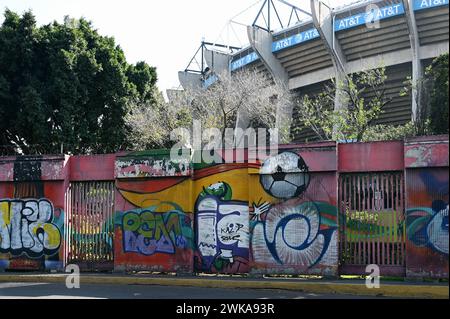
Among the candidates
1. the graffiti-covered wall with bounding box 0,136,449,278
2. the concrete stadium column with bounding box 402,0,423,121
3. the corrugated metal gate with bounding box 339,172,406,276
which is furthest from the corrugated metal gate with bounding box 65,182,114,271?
the concrete stadium column with bounding box 402,0,423,121

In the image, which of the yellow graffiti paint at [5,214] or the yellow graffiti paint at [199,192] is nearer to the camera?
the yellow graffiti paint at [199,192]

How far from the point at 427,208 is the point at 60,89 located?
62.3 feet

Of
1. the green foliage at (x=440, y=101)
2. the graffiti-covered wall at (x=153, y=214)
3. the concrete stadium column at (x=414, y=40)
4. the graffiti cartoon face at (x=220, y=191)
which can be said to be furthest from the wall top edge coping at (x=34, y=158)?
the concrete stadium column at (x=414, y=40)

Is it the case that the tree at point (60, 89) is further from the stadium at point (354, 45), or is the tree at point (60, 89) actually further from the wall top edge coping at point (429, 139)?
the wall top edge coping at point (429, 139)

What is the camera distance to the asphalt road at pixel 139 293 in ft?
33.9

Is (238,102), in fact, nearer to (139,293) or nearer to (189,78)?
(189,78)

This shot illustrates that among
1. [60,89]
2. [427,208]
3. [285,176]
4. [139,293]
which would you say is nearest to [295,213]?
[285,176]

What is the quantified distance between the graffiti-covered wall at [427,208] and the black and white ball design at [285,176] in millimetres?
2365

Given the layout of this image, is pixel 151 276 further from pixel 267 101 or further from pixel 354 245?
pixel 267 101

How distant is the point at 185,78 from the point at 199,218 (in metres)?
38.9

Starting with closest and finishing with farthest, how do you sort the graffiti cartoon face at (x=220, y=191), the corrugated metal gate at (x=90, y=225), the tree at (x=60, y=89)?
the graffiti cartoon face at (x=220, y=191) < the corrugated metal gate at (x=90, y=225) < the tree at (x=60, y=89)

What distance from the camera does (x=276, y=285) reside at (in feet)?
37.4
